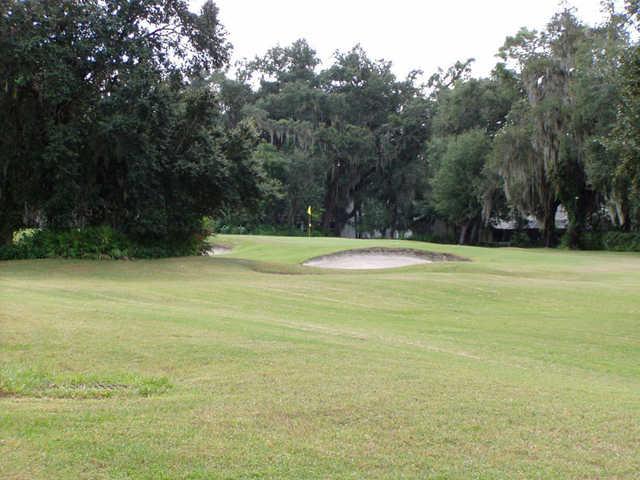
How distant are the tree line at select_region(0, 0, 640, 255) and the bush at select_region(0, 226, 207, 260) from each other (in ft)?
1.94

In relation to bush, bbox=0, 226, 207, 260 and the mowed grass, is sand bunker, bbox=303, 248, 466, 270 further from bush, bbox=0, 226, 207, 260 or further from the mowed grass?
the mowed grass

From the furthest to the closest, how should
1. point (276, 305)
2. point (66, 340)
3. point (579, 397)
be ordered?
point (276, 305) < point (66, 340) < point (579, 397)

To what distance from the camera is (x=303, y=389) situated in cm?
634

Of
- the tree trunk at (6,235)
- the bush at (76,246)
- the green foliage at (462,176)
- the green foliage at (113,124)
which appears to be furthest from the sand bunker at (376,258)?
Answer: the green foliage at (462,176)

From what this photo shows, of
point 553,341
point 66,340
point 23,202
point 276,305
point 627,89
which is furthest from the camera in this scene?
point 23,202

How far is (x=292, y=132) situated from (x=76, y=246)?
42.8 m

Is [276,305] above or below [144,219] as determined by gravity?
below

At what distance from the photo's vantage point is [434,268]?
951 inches

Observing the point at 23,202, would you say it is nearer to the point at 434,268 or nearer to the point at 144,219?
the point at 144,219

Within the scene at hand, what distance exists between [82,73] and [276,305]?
1428 cm

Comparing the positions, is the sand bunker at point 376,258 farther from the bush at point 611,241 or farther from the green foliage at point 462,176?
the green foliage at point 462,176

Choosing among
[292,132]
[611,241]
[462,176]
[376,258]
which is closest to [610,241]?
[611,241]

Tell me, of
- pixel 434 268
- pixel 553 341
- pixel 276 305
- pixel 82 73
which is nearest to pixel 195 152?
pixel 82 73

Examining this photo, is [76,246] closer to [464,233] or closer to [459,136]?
[459,136]
